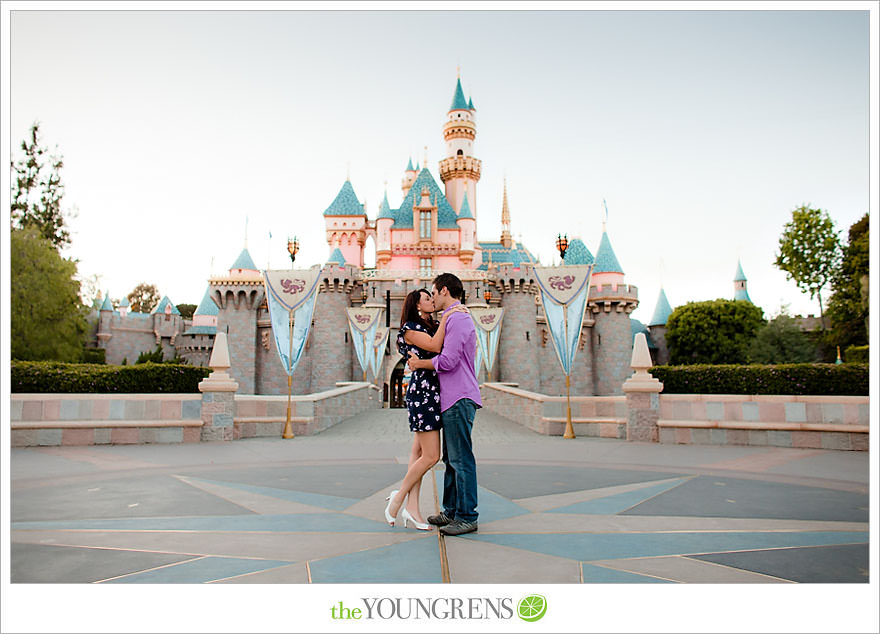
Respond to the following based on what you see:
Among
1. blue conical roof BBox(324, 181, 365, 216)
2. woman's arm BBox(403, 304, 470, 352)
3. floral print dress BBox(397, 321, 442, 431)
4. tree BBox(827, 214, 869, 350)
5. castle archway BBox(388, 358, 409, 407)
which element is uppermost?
blue conical roof BBox(324, 181, 365, 216)

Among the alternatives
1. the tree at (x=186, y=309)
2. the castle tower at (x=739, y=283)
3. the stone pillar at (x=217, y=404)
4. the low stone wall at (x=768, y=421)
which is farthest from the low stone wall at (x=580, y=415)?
the tree at (x=186, y=309)

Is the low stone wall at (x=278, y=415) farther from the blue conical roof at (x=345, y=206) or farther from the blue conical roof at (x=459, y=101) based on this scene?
the blue conical roof at (x=459, y=101)

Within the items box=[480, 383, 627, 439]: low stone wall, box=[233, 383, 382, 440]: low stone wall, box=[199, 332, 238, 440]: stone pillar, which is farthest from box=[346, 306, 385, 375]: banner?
box=[199, 332, 238, 440]: stone pillar

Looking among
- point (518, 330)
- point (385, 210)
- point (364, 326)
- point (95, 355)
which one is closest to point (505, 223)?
point (385, 210)

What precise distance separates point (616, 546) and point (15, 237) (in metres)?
28.0

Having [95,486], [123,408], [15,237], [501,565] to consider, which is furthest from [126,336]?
[501,565]

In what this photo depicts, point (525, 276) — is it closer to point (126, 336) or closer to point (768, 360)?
point (768, 360)

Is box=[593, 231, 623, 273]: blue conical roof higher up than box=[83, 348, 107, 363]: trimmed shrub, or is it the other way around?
box=[593, 231, 623, 273]: blue conical roof

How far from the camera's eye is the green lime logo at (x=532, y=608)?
2.11 m

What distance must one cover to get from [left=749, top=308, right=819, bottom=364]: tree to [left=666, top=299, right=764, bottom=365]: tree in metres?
4.67

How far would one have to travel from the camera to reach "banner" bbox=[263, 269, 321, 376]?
39.1 feet

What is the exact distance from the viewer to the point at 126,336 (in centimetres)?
4172

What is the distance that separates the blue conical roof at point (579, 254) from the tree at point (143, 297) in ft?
131

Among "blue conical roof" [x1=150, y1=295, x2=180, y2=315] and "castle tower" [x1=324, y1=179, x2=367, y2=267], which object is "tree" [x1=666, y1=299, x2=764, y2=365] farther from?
"blue conical roof" [x1=150, y1=295, x2=180, y2=315]
